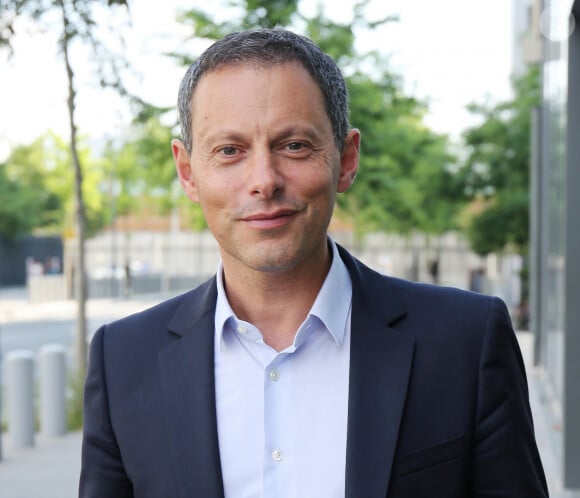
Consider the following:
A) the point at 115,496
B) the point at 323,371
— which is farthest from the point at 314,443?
the point at 115,496

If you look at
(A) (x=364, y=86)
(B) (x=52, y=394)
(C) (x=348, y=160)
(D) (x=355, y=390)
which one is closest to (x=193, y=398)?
(D) (x=355, y=390)

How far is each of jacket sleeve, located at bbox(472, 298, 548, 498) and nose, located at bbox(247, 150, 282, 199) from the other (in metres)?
0.60

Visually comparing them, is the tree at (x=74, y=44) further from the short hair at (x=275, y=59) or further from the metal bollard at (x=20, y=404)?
the short hair at (x=275, y=59)

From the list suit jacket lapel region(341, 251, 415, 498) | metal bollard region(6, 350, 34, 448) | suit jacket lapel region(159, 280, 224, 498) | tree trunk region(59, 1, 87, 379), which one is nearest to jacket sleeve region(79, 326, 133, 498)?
suit jacket lapel region(159, 280, 224, 498)

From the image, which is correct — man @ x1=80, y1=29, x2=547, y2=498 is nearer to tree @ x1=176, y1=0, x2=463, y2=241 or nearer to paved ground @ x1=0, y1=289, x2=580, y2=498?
paved ground @ x1=0, y1=289, x2=580, y2=498

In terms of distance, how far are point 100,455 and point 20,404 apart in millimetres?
7304

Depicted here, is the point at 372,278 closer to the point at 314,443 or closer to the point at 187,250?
the point at 314,443

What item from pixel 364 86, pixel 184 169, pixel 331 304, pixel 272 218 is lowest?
pixel 331 304

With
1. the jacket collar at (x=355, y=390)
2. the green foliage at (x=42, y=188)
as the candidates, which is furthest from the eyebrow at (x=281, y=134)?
the green foliage at (x=42, y=188)

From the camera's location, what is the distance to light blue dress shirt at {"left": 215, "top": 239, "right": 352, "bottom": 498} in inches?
84.8

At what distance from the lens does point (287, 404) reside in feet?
7.22

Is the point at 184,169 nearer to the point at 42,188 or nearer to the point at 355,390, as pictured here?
the point at 355,390

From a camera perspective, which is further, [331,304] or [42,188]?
[42,188]

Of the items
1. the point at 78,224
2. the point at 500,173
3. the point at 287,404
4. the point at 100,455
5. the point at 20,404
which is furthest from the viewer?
the point at 500,173
